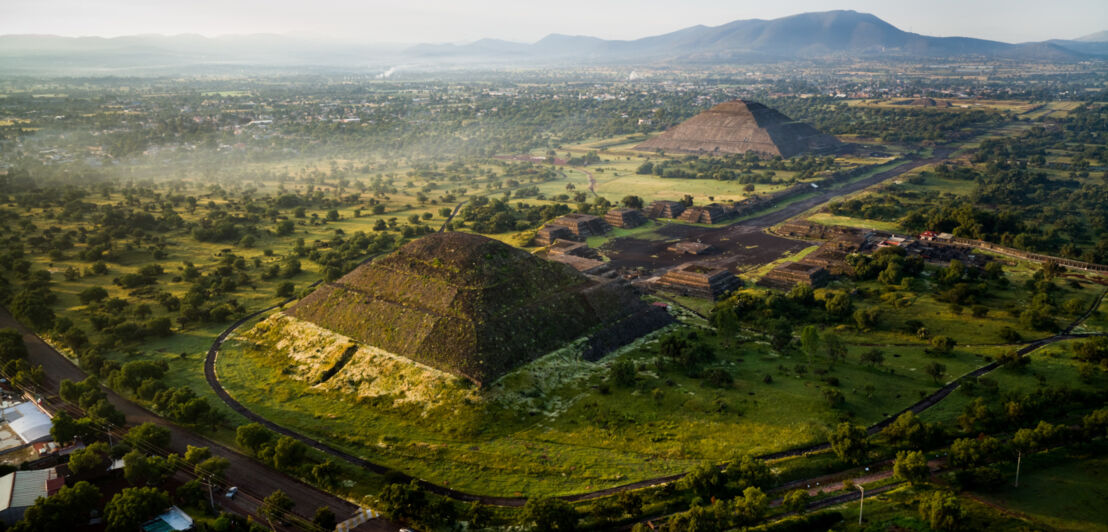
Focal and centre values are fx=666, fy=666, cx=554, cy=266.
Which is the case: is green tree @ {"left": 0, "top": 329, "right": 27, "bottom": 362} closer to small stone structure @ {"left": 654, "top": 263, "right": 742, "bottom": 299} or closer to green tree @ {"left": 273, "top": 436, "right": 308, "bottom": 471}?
green tree @ {"left": 273, "top": 436, "right": 308, "bottom": 471}

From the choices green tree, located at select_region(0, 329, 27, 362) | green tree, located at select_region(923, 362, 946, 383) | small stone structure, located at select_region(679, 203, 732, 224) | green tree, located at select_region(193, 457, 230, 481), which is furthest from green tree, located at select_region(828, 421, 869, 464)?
small stone structure, located at select_region(679, 203, 732, 224)

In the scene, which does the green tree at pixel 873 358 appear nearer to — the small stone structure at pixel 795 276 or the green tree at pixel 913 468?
the green tree at pixel 913 468

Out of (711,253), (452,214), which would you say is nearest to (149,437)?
(711,253)

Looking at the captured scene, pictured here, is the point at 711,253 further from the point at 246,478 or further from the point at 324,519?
the point at 324,519

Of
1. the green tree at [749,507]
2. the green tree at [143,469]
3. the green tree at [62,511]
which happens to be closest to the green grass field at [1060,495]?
the green tree at [749,507]

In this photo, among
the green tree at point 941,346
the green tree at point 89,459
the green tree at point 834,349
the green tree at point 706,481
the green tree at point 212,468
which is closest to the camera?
the green tree at point 706,481

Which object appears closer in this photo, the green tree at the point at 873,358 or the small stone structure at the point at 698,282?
the green tree at the point at 873,358

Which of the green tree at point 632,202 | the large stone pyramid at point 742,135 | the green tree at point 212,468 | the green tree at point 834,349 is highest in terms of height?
the large stone pyramid at point 742,135
